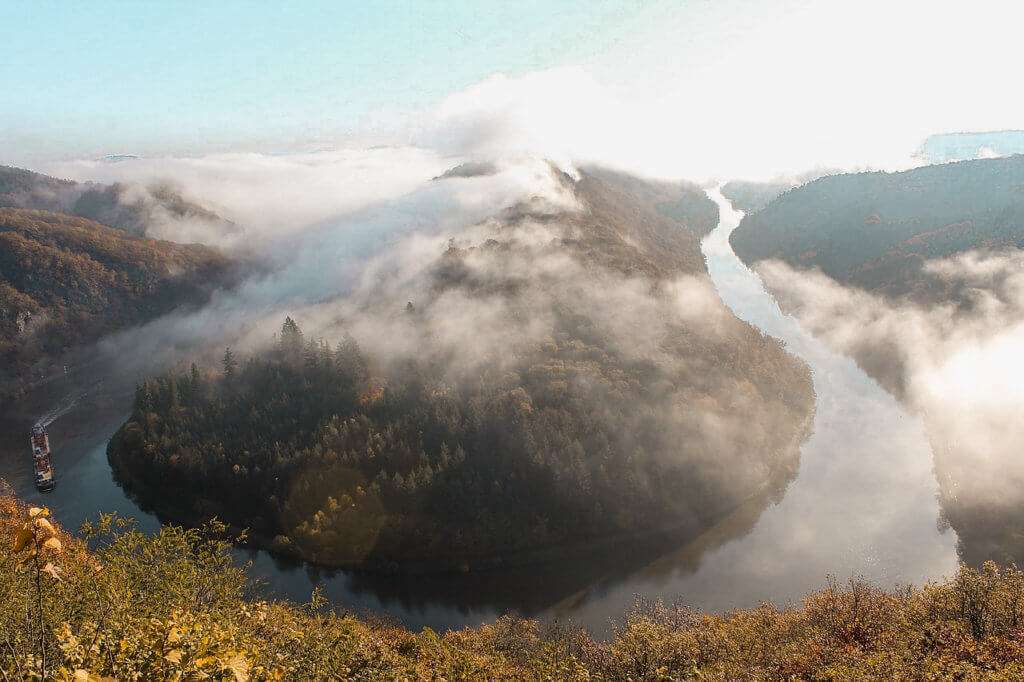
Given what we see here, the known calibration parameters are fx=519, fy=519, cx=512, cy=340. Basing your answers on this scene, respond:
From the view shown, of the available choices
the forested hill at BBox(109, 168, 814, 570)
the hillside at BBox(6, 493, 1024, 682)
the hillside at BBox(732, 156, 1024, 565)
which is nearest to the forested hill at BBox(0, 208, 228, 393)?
the forested hill at BBox(109, 168, 814, 570)

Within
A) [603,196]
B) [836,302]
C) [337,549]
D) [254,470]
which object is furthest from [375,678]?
[603,196]

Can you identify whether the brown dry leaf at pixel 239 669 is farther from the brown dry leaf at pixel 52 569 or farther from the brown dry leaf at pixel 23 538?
the brown dry leaf at pixel 23 538

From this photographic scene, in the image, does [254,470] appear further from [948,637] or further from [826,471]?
[826,471]

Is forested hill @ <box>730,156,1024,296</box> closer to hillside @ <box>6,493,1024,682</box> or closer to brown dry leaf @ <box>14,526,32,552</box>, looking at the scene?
hillside @ <box>6,493,1024,682</box>

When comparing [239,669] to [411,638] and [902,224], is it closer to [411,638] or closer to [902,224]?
[411,638]

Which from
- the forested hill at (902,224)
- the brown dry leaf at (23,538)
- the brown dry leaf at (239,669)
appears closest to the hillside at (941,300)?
the forested hill at (902,224)
